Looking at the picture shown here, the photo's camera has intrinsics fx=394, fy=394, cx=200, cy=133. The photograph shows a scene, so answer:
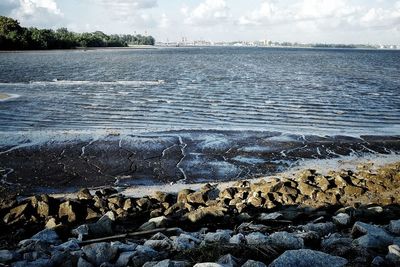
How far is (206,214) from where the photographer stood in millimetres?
9266

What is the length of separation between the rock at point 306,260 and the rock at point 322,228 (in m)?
1.90

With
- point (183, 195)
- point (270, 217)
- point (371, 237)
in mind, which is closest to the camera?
point (371, 237)

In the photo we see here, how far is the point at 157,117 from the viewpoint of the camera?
22516 millimetres

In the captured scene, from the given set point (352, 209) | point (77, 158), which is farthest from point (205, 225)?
point (77, 158)

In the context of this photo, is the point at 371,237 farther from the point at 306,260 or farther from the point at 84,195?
the point at 84,195

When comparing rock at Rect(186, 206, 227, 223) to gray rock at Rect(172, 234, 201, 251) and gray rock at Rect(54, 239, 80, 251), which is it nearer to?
gray rock at Rect(172, 234, 201, 251)

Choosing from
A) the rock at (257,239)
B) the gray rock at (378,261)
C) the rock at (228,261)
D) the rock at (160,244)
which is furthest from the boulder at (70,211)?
the gray rock at (378,261)

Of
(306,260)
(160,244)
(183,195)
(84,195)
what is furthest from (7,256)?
(183,195)

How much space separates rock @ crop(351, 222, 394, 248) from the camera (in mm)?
6340

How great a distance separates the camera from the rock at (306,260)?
18.1 feet

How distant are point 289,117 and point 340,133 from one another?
430 cm

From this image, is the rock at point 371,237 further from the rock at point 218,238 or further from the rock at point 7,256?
the rock at point 7,256

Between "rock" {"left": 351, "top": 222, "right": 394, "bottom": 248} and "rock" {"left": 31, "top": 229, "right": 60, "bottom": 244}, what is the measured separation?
554 cm

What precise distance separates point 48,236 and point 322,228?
5405 mm
